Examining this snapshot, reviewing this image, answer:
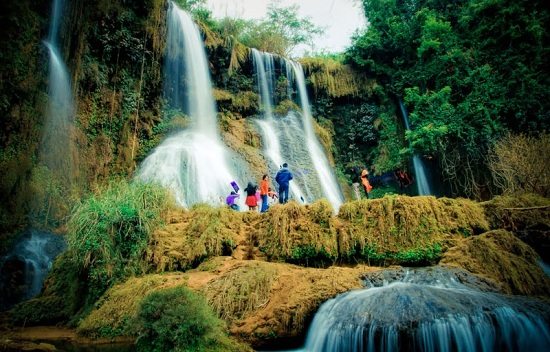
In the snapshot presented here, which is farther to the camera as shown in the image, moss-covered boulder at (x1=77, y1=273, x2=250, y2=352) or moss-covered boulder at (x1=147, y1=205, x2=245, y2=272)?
moss-covered boulder at (x1=147, y1=205, x2=245, y2=272)

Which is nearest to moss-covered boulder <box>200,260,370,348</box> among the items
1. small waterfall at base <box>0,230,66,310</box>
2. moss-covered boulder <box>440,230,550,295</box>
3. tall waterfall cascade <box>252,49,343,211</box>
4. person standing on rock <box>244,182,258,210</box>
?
moss-covered boulder <box>440,230,550,295</box>

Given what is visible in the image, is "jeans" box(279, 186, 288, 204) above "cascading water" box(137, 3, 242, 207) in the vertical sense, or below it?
below

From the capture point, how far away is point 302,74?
2175 centimetres

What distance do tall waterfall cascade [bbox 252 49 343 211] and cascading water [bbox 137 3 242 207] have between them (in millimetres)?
2706

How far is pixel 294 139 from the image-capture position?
19.1m

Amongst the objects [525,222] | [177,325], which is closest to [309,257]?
[177,325]

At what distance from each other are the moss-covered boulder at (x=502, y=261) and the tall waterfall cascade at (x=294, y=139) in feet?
29.2

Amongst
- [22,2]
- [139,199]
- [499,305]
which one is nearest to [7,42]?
[22,2]

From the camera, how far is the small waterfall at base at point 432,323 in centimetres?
466

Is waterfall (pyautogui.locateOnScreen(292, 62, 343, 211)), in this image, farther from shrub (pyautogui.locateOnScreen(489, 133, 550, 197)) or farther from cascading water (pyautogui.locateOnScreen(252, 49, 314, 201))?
shrub (pyautogui.locateOnScreen(489, 133, 550, 197))

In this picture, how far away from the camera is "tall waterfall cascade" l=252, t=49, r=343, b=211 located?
1738cm

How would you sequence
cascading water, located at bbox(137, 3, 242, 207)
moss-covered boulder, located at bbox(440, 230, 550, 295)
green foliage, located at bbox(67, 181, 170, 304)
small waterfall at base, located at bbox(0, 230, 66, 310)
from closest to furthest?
moss-covered boulder, located at bbox(440, 230, 550, 295) → green foliage, located at bbox(67, 181, 170, 304) → small waterfall at base, located at bbox(0, 230, 66, 310) → cascading water, located at bbox(137, 3, 242, 207)

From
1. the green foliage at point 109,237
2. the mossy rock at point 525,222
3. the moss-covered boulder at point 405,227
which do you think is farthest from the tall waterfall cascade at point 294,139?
the mossy rock at point 525,222

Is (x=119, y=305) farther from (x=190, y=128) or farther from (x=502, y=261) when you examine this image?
(x=190, y=128)
